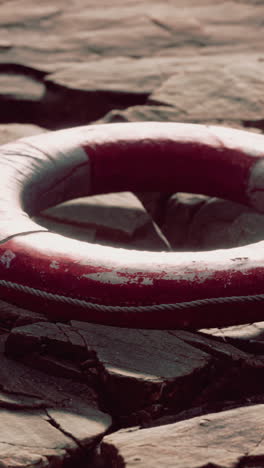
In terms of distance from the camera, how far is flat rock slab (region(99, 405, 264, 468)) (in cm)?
143

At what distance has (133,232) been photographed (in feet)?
8.00

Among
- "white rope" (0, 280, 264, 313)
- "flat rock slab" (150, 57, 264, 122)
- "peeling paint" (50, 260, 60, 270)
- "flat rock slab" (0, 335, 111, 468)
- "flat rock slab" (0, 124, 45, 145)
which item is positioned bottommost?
"flat rock slab" (0, 335, 111, 468)

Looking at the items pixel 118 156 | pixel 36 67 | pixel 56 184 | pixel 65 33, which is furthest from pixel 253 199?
pixel 65 33

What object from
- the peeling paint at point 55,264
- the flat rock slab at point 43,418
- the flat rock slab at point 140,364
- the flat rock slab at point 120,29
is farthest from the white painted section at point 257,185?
the flat rock slab at point 120,29

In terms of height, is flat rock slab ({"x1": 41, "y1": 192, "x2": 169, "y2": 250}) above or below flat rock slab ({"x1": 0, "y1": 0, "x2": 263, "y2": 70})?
below

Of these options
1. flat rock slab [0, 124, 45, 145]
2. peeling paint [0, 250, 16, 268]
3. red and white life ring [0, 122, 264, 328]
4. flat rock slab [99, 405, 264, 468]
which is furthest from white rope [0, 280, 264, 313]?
flat rock slab [0, 124, 45, 145]

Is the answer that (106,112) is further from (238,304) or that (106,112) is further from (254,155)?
(238,304)

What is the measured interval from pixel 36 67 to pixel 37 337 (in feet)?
7.02

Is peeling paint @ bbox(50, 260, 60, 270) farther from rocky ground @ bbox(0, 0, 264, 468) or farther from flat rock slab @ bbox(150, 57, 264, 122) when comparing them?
flat rock slab @ bbox(150, 57, 264, 122)

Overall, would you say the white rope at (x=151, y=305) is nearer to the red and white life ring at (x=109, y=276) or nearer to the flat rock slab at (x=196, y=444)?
the red and white life ring at (x=109, y=276)

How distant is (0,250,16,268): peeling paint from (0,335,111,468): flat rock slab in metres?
0.22

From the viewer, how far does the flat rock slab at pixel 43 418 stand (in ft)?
4.89

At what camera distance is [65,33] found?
420 centimetres

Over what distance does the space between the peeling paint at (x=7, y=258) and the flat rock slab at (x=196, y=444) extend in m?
0.48
